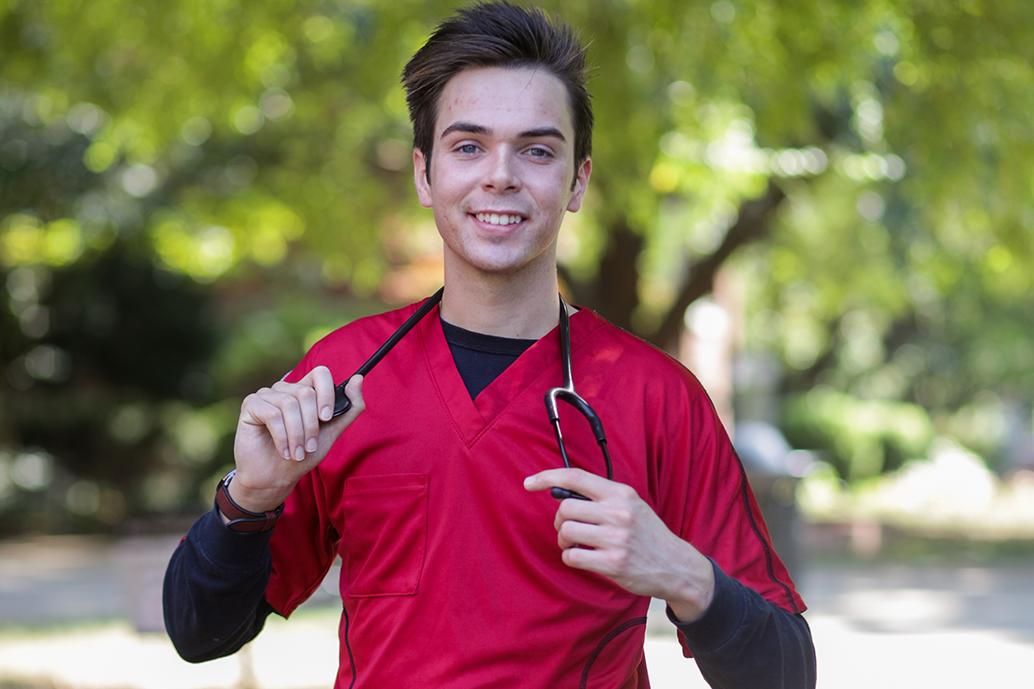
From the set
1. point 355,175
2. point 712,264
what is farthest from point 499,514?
point 355,175

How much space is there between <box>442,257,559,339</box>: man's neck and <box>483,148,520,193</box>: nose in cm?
16

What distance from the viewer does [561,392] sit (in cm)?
245

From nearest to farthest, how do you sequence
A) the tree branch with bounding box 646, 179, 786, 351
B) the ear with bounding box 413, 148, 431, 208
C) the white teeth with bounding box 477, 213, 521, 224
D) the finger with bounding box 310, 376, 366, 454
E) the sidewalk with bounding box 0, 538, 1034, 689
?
the finger with bounding box 310, 376, 366, 454 < the white teeth with bounding box 477, 213, 521, 224 < the ear with bounding box 413, 148, 431, 208 < the sidewalk with bounding box 0, 538, 1034, 689 < the tree branch with bounding box 646, 179, 786, 351

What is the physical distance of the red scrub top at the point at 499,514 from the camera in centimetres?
241

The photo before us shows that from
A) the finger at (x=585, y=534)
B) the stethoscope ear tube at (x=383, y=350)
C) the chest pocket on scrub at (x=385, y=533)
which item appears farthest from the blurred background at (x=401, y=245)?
the finger at (x=585, y=534)

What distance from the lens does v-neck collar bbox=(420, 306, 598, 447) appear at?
8.27 ft

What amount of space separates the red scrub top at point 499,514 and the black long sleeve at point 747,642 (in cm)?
9

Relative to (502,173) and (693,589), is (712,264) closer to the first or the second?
(502,173)

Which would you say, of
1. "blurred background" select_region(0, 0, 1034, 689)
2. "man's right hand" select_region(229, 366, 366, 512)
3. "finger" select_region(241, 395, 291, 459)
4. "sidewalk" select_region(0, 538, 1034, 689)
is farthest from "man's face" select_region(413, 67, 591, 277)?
"sidewalk" select_region(0, 538, 1034, 689)

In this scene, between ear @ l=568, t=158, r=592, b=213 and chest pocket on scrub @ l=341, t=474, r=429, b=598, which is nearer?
chest pocket on scrub @ l=341, t=474, r=429, b=598

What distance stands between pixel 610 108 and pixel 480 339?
19.2ft

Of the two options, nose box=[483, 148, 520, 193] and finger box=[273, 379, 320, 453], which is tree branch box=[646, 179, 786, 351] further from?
finger box=[273, 379, 320, 453]

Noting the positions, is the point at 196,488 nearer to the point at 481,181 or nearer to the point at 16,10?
the point at 16,10

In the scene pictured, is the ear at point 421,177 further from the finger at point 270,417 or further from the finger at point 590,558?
the finger at point 590,558
